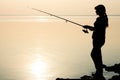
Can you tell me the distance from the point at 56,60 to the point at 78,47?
8554mm

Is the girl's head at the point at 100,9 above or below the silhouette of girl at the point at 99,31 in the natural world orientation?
above

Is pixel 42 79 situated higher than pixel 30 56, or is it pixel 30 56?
pixel 30 56

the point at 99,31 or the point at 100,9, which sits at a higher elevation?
the point at 100,9

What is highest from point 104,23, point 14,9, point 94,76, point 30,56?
point 14,9

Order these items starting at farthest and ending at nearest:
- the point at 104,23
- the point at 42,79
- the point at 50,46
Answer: the point at 50,46, the point at 42,79, the point at 104,23

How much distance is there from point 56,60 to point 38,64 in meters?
2.53

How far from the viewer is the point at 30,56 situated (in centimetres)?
3831

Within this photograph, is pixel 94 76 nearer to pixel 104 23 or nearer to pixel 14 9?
pixel 104 23

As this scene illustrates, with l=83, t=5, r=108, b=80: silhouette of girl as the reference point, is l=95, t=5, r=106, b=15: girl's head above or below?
above

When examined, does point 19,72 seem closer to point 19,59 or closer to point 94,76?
point 19,59

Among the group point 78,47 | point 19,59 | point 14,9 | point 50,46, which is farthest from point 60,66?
point 14,9

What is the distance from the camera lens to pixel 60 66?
31766mm

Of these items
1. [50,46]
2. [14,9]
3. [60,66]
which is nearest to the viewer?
[60,66]

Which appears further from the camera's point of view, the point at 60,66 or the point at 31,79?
the point at 60,66
